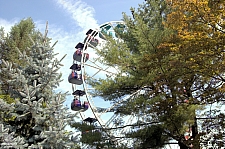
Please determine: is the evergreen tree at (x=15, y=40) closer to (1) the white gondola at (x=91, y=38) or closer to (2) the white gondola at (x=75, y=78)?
(2) the white gondola at (x=75, y=78)

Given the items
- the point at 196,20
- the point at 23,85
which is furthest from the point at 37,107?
the point at 196,20

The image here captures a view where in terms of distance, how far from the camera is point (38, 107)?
15.1 ft

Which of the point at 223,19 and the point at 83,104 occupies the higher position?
the point at 223,19

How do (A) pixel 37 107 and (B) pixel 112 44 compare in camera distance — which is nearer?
(A) pixel 37 107

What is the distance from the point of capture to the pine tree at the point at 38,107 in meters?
4.50

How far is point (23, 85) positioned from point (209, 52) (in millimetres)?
4556

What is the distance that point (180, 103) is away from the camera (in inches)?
343

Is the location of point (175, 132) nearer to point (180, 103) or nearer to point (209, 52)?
point (180, 103)

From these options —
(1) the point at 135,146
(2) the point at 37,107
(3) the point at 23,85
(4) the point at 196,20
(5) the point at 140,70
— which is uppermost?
(4) the point at 196,20

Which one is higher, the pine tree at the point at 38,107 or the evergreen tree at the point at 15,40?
the evergreen tree at the point at 15,40

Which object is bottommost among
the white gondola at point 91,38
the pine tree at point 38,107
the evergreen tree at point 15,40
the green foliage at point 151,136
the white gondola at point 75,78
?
the green foliage at point 151,136

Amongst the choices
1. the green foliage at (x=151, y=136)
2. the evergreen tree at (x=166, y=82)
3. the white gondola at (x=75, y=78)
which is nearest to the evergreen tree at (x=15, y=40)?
the white gondola at (x=75, y=78)

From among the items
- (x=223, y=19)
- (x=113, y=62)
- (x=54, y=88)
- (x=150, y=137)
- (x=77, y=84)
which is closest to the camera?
(x=54, y=88)

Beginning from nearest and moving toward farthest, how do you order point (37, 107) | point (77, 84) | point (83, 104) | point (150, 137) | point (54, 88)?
1. point (37, 107)
2. point (54, 88)
3. point (150, 137)
4. point (83, 104)
5. point (77, 84)
